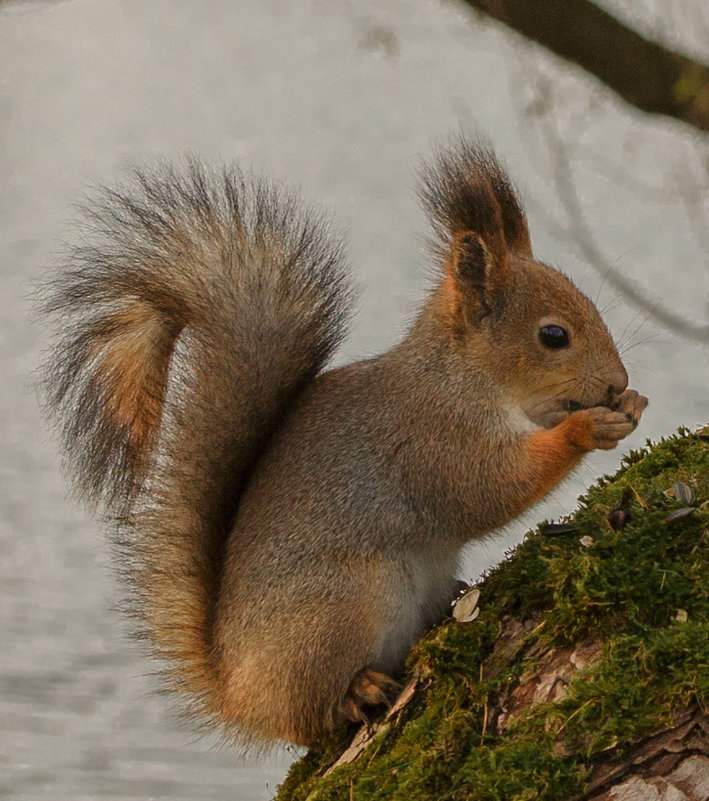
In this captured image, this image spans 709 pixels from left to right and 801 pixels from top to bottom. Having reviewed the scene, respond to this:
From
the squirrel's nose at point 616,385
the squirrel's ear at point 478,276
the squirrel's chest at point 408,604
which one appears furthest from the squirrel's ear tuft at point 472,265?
the squirrel's chest at point 408,604

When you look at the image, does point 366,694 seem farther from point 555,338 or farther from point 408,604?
point 555,338

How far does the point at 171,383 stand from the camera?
209cm

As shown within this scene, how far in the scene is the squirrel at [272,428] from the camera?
195 centimetres

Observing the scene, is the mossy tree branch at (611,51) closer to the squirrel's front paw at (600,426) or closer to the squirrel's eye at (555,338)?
the squirrel's eye at (555,338)

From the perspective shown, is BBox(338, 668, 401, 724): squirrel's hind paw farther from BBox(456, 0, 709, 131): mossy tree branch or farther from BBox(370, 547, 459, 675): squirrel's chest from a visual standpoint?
BBox(456, 0, 709, 131): mossy tree branch

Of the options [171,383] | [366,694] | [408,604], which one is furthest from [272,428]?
[366,694]

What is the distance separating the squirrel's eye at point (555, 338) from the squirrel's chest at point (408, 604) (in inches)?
19.1

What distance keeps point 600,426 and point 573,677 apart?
575 mm

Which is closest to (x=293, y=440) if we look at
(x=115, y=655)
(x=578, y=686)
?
(x=578, y=686)

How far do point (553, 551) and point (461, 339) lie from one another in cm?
65

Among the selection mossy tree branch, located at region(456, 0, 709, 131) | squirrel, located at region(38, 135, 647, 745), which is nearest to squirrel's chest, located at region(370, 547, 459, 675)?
squirrel, located at region(38, 135, 647, 745)

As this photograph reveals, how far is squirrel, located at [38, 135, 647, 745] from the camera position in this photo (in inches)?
76.7

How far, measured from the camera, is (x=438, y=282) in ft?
7.89

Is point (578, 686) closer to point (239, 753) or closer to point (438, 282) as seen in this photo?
point (239, 753)
